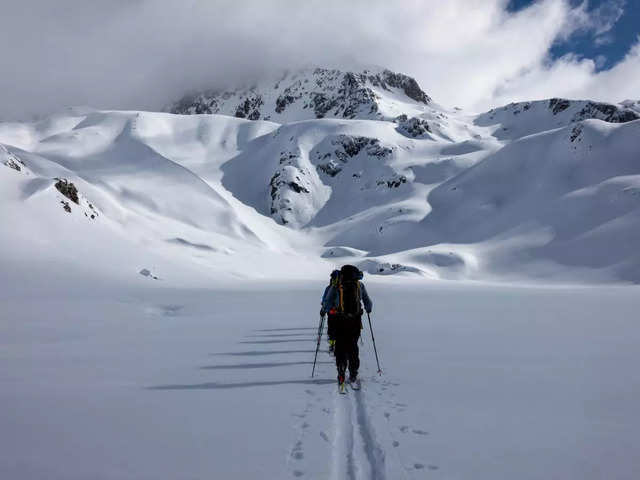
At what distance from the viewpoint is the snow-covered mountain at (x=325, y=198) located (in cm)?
4531

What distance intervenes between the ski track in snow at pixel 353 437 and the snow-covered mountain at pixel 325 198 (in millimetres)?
29885

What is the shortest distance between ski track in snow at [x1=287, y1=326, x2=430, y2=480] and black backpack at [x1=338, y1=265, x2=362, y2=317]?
152cm

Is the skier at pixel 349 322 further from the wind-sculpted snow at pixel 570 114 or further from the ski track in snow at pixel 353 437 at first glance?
the wind-sculpted snow at pixel 570 114

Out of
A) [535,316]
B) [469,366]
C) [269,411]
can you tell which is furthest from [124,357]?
[535,316]

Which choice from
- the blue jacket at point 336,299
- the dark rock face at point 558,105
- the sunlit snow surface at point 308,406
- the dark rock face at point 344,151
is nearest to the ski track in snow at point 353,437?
the sunlit snow surface at point 308,406

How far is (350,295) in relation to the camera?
27.3ft

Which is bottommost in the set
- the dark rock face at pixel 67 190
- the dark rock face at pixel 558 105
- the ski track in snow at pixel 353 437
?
the ski track in snow at pixel 353 437

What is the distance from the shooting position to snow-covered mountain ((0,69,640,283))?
45312 mm

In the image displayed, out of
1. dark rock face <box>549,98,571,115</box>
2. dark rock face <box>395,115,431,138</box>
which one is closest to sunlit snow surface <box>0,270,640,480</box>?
dark rock face <box>395,115,431,138</box>

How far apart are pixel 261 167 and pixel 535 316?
532 ft

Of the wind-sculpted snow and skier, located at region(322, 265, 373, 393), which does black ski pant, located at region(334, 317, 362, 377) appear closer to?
skier, located at region(322, 265, 373, 393)

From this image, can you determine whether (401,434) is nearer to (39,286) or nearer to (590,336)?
(590,336)

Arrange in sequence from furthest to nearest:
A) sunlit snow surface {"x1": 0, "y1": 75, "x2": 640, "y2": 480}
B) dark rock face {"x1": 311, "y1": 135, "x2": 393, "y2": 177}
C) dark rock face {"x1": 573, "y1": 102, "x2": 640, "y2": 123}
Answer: dark rock face {"x1": 311, "y1": 135, "x2": 393, "y2": 177} < dark rock face {"x1": 573, "y1": 102, "x2": 640, "y2": 123} < sunlit snow surface {"x1": 0, "y1": 75, "x2": 640, "y2": 480}


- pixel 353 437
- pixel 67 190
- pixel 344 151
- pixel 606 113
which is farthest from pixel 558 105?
pixel 353 437
